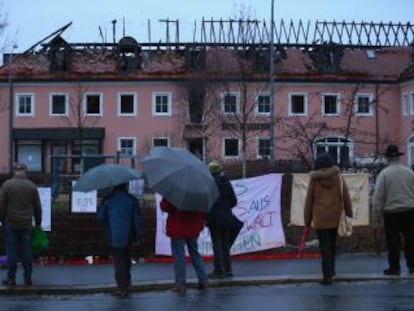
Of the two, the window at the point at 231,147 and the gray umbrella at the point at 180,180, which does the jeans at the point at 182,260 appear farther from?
the window at the point at 231,147

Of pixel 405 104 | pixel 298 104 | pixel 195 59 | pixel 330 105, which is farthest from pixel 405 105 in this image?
pixel 195 59

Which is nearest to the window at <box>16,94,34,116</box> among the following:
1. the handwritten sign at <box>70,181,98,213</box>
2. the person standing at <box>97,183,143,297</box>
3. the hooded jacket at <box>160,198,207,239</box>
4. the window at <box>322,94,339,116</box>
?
the window at <box>322,94,339,116</box>

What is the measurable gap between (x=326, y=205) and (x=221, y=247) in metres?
1.85

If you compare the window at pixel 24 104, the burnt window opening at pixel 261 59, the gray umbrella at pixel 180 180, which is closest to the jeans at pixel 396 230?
the gray umbrella at pixel 180 180

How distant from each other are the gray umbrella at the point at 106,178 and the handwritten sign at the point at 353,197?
5.27m

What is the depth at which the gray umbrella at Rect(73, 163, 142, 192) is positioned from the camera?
11.9 meters

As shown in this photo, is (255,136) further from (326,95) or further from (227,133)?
(326,95)

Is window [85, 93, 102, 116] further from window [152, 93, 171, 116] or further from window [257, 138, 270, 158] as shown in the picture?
window [257, 138, 270, 158]

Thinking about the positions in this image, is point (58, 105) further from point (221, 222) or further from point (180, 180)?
point (180, 180)

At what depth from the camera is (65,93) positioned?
60750 mm

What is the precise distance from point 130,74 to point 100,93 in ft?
8.38

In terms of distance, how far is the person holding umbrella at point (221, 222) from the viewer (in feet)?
43.6

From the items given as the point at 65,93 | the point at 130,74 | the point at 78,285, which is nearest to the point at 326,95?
the point at 130,74

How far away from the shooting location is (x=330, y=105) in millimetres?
61656
